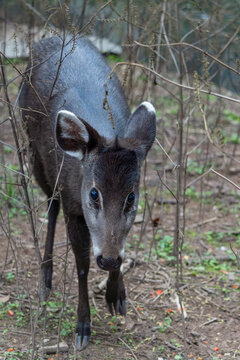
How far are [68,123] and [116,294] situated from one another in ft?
5.46

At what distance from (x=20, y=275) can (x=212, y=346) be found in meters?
2.09

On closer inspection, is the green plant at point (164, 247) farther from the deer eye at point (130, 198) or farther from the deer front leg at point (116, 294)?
the deer eye at point (130, 198)

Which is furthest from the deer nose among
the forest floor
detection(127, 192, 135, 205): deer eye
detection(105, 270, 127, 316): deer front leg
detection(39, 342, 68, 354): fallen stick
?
detection(39, 342, 68, 354): fallen stick

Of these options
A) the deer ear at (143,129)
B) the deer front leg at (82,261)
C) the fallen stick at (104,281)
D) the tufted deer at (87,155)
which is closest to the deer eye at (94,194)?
the tufted deer at (87,155)

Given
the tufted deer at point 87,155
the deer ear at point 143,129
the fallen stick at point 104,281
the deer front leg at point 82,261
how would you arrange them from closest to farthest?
1. the tufted deer at point 87,155
2. the deer ear at point 143,129
3. the deer front leg at point 82,261
4. the fallen stick at point 104,281

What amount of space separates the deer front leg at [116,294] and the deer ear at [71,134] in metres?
1.14

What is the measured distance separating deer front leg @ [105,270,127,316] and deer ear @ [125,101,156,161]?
1119mm

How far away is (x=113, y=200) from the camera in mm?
4266

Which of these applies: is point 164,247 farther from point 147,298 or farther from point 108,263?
point 108,263

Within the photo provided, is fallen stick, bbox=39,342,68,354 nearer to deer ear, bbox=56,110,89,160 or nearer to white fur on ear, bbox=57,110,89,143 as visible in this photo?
deer ear, bbox=56,110,89,160

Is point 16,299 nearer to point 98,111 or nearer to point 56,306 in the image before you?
point 56,306

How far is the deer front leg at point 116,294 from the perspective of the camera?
16.5ft

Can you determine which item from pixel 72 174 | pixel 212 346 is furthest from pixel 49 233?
pixel 212 346

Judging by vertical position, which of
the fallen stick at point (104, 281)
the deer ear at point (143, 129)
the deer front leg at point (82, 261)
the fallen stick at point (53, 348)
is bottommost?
the fallen stick at point (104, 281)
